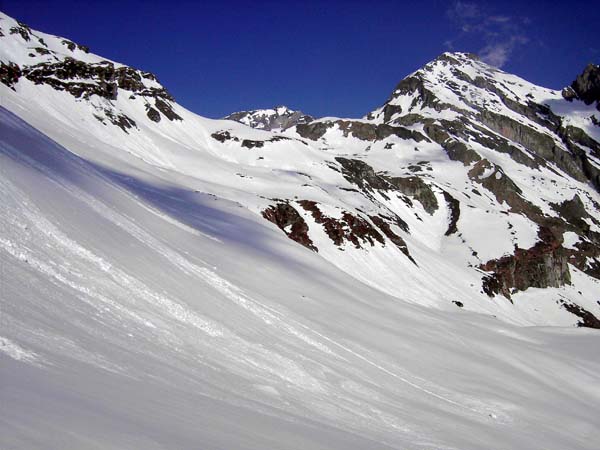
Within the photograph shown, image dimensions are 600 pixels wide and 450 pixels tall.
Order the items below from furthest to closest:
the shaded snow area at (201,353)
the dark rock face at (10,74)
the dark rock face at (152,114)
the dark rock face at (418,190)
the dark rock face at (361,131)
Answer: the dark rock face at (361,131) < the dark rock face at (418,190) < the dark rock face at (152,114) < the dark rock face at (10,74) < the shaded snow area at (201,353)

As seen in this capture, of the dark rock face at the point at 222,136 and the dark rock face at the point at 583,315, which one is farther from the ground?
the dark rock face at the point at 222,136

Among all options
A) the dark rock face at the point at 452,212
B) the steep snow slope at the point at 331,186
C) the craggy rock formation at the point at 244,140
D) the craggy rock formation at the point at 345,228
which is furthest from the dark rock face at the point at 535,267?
the craggy rock formation at the point at 244,140

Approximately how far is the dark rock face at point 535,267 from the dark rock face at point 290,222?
44995mm

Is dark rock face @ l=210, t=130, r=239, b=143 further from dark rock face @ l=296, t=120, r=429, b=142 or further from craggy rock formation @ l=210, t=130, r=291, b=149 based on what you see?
dark rock face @ l=296, t=120, r=429, b=142

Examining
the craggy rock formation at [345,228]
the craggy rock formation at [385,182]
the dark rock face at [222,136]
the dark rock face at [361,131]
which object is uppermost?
the dark rock face at [361,131]

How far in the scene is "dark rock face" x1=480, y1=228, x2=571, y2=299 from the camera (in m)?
85.9

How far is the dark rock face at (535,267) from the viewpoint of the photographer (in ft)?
282

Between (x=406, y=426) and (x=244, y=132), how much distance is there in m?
101

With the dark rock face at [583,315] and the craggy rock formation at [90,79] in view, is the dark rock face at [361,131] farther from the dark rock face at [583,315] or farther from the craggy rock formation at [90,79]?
the dark rock face at [583,315]

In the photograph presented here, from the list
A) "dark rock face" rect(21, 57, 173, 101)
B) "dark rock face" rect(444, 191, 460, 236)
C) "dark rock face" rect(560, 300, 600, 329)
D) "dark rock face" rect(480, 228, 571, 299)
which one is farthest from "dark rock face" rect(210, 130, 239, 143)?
"dark rock face" rect(560, 300, 600, 329)

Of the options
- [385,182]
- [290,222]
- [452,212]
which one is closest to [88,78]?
→ [290,222]

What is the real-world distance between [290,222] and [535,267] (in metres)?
63.5

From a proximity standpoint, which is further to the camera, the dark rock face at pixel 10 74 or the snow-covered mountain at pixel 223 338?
the dark rock face at pixel 10 74

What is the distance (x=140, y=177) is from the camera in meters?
31.9
